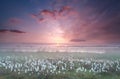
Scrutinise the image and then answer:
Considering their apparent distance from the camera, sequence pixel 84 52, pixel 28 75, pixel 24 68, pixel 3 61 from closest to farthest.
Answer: pixel 28 75 → pixel 24 68 → pixel 3 61 → pixel 84 52

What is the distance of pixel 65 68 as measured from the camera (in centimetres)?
920

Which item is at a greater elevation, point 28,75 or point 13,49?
point 13,49

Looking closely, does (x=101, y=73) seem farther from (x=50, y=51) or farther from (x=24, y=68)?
(x=50, y=51)

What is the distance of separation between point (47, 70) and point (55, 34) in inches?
84.0

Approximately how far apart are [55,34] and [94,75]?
2.54 metres

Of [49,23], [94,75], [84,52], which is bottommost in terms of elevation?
[94,75]

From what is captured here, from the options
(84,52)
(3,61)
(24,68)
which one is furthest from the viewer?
(84,52)

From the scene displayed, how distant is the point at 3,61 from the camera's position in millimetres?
9945

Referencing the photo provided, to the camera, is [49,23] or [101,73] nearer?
[101,73]

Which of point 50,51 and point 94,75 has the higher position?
point 50,51

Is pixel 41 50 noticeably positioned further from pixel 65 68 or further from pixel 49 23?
pixel 65 68

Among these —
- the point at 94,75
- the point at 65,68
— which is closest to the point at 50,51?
the point at 65,68

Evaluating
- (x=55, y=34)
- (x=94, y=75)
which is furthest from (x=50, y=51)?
(x=94, y=75)

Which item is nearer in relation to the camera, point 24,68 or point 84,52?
point 24,68
